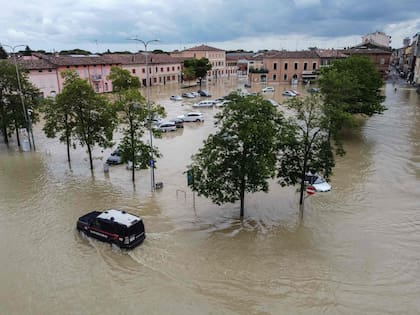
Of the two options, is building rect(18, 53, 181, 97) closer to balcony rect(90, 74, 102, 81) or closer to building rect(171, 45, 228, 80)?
balcony rect(90, 74, 102, 81)

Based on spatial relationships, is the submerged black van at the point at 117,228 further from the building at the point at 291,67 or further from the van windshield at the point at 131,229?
the building at the point at 291,67

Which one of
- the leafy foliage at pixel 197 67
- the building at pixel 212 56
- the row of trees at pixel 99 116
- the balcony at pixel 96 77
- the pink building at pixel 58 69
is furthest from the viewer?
the building at pixel 212 56

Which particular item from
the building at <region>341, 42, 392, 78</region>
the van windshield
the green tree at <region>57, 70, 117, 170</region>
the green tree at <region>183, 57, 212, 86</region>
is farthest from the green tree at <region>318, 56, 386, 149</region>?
the building at <region>341, 42, 392, 78</region>

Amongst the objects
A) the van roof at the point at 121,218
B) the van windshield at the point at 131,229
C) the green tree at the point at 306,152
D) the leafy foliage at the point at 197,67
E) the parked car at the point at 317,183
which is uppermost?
the leafy foliage at the point at 197,67

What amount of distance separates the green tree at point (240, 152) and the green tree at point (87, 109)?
10.5m

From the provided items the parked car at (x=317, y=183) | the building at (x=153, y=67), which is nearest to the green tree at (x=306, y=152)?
the parked car at (x=317, y=183)

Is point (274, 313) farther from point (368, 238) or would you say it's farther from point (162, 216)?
point (162, 216)

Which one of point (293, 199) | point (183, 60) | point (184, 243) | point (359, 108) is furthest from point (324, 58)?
point (184, 243)

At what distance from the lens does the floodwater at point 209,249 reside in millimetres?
12133

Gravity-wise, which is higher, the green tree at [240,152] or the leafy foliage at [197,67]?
the leafy foliage at [197,67]

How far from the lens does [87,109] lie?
24.3 m

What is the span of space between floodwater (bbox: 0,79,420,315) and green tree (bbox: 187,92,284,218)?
237 cm

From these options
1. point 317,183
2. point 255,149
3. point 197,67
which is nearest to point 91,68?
point 197,67

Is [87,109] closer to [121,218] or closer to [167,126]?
[121,218]
